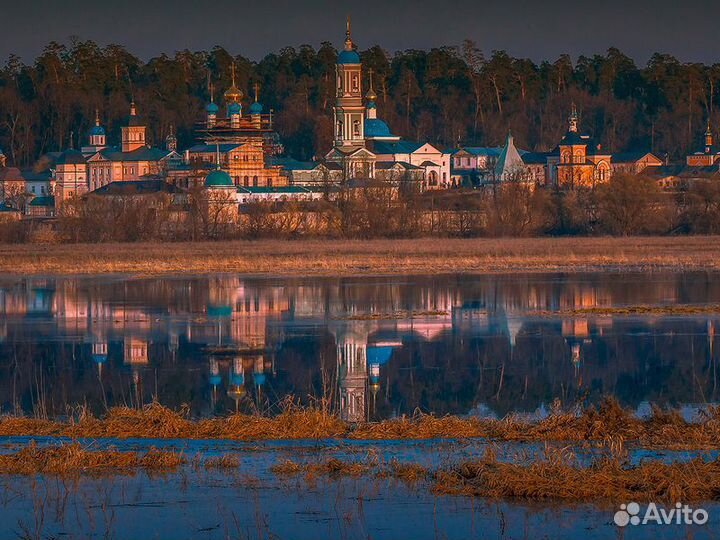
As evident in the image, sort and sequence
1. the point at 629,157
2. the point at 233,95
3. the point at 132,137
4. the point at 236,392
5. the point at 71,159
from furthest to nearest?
1. the point at 629,157
2. the point at 71,159
3. the point at 132,137
4. the point at 233,95
5. the point at 236,392

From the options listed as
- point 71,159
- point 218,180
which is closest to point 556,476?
point 218,180

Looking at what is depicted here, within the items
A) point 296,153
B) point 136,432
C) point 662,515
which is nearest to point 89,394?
point 136,432

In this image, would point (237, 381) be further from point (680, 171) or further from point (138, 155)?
point (680, 171)

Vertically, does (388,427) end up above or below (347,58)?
below

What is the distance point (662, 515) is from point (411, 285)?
1801 centimetres

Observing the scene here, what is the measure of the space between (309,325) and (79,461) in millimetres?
9646

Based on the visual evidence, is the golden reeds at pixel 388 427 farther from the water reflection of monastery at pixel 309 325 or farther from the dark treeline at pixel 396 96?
the dark treeline at pixel 396 96

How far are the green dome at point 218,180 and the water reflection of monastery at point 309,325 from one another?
2945 centimetres

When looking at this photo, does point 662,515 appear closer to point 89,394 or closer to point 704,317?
point 89,394

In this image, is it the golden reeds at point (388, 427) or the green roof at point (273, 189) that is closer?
the golden reeds at point (388, 427)

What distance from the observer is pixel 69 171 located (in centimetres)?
7844

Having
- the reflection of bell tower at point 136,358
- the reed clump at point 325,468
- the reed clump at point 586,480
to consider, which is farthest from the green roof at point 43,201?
the reed clump at point 586,480

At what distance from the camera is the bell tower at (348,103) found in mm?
75062

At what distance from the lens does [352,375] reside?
15.2m
